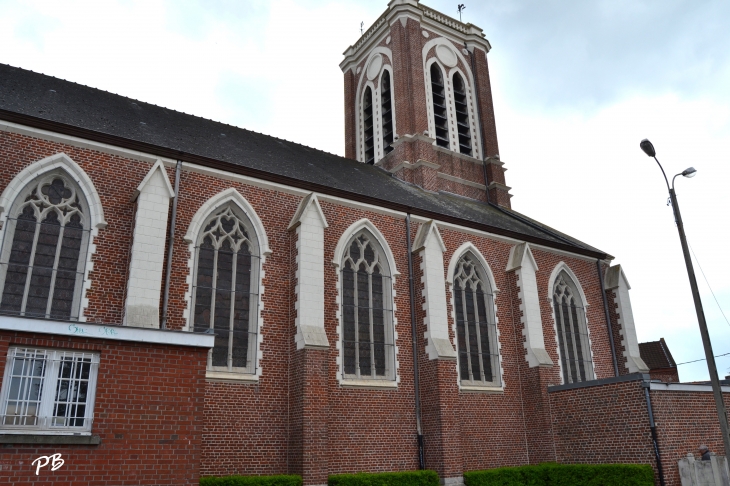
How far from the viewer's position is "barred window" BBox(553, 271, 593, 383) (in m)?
19.4

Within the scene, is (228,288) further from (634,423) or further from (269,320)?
(634,423)

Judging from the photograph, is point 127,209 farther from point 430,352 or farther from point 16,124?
point 430,352

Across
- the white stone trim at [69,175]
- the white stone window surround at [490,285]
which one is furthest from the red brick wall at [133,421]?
the white stone window surround at [490,285]

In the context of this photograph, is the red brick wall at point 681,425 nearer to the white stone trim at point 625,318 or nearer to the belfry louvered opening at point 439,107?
the white stone trim at point 625,318

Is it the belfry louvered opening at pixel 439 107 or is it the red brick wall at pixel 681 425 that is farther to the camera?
the belfry louvered opening at pixel 439 107

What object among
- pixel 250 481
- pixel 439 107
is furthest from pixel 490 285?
pixel 439 107

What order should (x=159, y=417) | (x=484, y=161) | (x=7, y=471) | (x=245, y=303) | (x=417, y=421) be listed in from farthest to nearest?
(x=484, y=161) < (x=417, y=421) < (x=245, y=303) < (x=159, y=417) < (x=7, y=471)

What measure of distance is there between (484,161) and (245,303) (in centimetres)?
1580

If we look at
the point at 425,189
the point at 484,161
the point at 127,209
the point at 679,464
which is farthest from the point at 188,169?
the point at 484,161

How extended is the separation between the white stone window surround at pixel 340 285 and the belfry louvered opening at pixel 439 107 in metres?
10.2

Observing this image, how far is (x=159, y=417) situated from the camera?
8797 millimetres

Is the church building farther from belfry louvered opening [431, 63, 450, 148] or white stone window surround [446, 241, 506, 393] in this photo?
belfry louvered opening [431, 63, 450, 148]

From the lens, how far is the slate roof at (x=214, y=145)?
44.6 ft

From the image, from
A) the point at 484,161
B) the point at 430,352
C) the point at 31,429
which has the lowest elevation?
the point at 31,429
